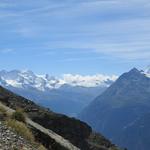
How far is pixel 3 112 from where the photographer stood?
22969 millimetres

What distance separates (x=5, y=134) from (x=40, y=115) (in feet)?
77.8

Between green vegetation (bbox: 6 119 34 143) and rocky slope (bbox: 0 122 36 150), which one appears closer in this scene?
rocky slope (bbox: 0 122 36 150)

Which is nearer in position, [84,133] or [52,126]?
[52,126]

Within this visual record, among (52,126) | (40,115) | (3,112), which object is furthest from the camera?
(40,115)

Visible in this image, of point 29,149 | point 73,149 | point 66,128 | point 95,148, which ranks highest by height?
point 29,149

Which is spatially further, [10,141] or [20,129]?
[20,129]

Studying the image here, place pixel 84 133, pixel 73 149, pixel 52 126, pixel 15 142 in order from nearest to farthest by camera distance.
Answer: pixel 15 142 → pixel 73 149 → pixel 52 126 → pixel 84 133

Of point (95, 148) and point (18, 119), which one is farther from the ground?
point (18, 119)

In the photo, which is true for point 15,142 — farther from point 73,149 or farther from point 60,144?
point 73,149

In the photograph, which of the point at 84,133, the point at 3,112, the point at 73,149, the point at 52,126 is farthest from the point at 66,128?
the point at 3,112

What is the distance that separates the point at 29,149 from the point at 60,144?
517 cm

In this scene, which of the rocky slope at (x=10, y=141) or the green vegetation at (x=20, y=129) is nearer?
the rocky slope at (x=10, y=141)

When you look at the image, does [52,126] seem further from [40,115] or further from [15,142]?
[15,142]

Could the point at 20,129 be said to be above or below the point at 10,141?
below
